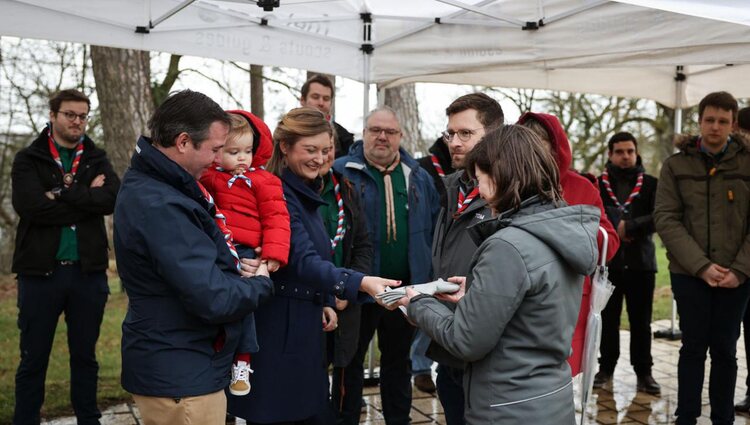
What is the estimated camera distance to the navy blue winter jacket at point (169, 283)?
8.11 ft

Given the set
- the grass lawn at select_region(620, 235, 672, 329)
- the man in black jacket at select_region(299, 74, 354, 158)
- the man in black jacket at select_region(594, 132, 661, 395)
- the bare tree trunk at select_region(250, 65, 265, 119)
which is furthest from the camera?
the bare tree trunk at select_region(250, 65, 265, 119)

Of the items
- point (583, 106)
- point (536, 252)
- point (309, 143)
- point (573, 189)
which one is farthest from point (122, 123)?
point (583, 106)

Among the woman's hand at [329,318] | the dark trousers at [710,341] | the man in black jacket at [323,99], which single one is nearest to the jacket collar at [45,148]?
the man in black jacket at [323,99]

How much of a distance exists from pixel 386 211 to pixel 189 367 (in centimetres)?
236

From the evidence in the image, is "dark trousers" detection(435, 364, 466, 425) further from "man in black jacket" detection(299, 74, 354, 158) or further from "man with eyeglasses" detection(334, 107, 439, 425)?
"man in black jacket" detection(299, 74, 354, 158)

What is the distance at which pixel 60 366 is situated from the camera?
6812mm

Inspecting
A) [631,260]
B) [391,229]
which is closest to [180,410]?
[391,229]

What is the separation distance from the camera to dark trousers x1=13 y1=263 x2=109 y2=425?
438cm

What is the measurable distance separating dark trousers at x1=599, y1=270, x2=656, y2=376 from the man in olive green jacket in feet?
4.45

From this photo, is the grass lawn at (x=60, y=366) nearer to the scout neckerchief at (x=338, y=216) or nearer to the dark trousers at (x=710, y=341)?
the scout neckerchief at (x=338, y=216)

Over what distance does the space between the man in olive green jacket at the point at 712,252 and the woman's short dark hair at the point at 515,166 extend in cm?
247

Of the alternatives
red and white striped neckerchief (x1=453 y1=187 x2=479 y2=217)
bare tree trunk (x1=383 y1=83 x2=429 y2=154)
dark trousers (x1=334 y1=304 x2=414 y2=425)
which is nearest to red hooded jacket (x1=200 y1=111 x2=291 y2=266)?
red and white striped neckerchief (x1=453 y1=187 x2=479 y2=217)

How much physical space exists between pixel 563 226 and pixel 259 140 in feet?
4.69

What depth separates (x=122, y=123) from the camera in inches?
351
